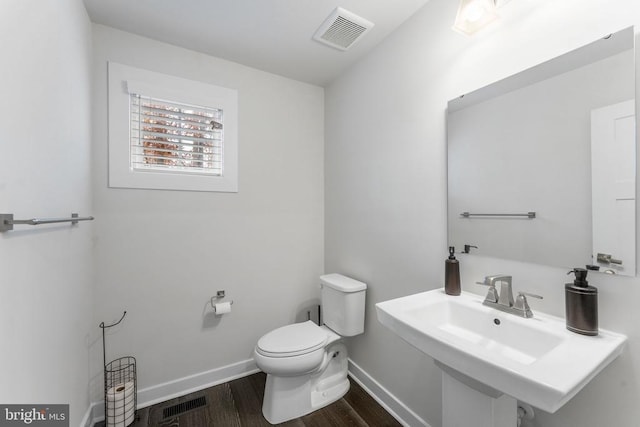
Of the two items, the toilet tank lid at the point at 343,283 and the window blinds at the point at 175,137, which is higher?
the window blinds at the point at 175,137

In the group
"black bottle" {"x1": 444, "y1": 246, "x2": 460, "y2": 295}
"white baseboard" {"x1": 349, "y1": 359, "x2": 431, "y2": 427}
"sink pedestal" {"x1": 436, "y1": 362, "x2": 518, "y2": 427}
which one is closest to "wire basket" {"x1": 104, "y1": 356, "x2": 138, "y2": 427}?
"white baseboard" {"x1": 349, "y1": 359, "x2": 431, "y2": 427}

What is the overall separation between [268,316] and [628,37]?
2.47 meters

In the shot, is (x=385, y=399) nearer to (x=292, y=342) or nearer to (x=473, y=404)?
(x=292, y=342)

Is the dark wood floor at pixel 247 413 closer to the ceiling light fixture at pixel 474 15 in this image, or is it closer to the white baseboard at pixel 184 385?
the white baseboard at pixel 184 385

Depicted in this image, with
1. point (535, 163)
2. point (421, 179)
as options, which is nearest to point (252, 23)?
point (421, 179)

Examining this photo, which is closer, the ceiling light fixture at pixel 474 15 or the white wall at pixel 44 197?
the white wall at pixel 44 197

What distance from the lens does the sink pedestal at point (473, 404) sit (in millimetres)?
945

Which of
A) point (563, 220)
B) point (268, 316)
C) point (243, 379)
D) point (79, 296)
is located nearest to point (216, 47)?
point (79, 296)

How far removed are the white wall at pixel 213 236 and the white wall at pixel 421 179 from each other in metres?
0.31

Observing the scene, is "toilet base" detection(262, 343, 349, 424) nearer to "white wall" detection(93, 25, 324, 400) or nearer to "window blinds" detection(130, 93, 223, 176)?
"white wall" detection(93, 25, 324, 400)

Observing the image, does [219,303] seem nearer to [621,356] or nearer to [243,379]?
[243,379]

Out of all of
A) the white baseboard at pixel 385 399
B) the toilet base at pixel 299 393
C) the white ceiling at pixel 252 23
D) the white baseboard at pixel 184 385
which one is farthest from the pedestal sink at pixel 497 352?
the white ceiling at pixel 252 23

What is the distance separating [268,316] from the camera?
7.38ft

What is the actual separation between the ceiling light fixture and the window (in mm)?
1577
